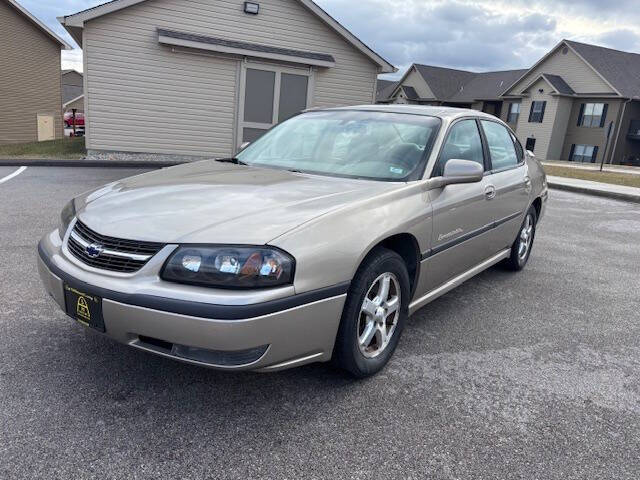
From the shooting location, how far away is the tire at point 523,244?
521 centimetres

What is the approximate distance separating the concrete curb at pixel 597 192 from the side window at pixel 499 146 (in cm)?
927

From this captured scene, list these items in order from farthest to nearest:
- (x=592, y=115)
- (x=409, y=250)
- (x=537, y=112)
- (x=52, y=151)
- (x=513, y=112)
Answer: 1. (x=513, y=112)
2. (x=537, y=112)
3. (x=592, y=115)
4. (x=52, y=151)
5. (x=409, y=250)

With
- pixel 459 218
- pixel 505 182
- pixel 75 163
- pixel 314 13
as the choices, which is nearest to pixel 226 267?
pixel 459 218

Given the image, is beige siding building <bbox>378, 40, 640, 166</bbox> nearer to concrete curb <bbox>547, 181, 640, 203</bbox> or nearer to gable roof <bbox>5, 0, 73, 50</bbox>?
concrete curb <bbox>547, 181, 640, 203</bbox>

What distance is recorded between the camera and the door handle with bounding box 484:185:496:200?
405cm

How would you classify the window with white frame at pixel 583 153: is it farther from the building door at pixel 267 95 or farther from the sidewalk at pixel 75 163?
the sidewalk at pixel 75 163

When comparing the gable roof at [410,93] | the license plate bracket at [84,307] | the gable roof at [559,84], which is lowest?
the license plate bracket at [84,307]

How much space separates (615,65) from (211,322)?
39.2 m

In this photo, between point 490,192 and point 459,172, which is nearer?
point 459,172

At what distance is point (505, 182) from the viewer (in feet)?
14.7

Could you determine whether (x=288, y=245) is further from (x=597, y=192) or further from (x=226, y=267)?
(x=597, y=192)

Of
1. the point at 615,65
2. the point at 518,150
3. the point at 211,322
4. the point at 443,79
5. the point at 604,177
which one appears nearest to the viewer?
the point at 211,322

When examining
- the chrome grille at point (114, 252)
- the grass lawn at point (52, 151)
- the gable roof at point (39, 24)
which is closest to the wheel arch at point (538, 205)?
the chrome grille at point (114, 252)

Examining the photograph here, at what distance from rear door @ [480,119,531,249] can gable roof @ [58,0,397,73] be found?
10012 millimetres
